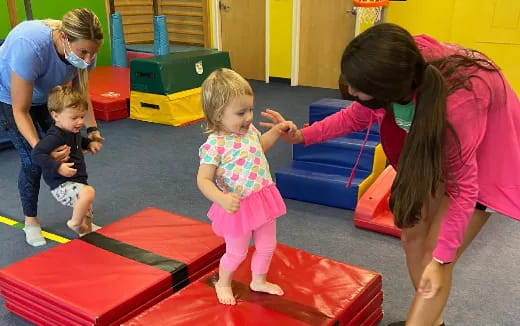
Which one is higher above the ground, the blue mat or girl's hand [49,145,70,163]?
girl's hand [49,145,70,163]

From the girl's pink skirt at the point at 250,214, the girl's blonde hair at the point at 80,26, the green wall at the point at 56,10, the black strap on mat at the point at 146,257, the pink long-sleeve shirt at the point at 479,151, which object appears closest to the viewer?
the pink long-sleeve shirt at the point at 479,151

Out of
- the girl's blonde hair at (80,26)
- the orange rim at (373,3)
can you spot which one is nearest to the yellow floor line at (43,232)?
the girl's blonde hair at (80,26)

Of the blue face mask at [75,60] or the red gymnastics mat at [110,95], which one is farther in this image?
the red gymnastics mat at [110,95]

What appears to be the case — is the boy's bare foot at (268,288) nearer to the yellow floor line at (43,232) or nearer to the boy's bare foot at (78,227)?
the boy's bare foot at (78,227)

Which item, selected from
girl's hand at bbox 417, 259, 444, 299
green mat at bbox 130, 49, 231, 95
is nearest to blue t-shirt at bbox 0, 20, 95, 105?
girl's hand at bbox 417, 259, 444, 299

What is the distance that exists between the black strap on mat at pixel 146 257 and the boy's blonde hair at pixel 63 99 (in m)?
0.66

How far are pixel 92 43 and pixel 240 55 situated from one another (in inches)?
226

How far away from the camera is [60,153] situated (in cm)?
253

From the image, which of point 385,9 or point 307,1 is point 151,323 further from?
point 307,1

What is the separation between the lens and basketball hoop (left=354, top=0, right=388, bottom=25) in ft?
17.7

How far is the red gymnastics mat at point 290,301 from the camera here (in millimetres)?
1843

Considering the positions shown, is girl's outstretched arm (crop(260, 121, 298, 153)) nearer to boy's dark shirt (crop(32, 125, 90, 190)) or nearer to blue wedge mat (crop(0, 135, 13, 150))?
boy's dark shirt (crop(32, 125, 90, 190))

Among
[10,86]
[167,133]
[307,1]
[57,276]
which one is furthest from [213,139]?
[307,1]

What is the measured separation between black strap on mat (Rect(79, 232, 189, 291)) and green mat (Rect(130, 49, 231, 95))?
309 centimetres
